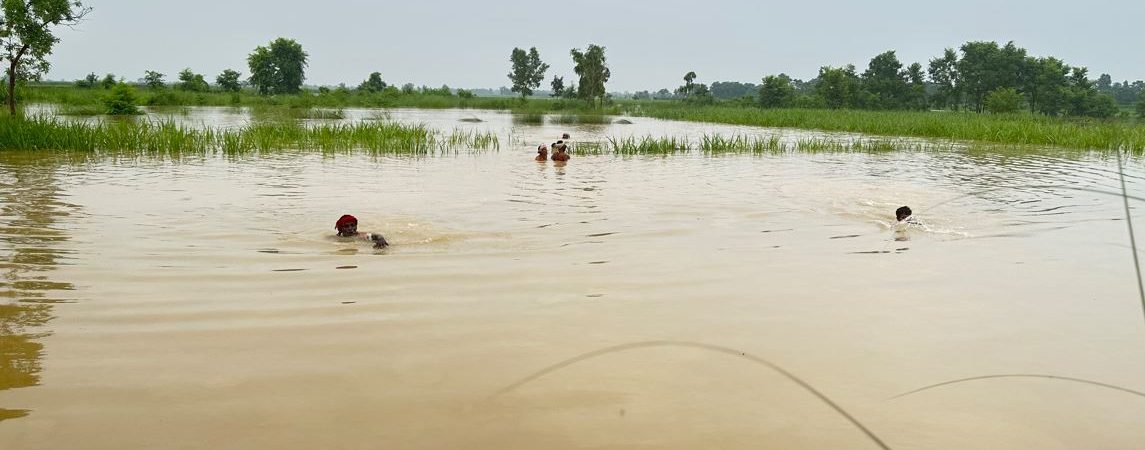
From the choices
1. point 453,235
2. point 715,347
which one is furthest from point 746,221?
point 715,347

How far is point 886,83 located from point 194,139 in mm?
65201

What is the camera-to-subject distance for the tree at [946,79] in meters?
69.8

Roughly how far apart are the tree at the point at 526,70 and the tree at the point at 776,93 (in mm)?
30467

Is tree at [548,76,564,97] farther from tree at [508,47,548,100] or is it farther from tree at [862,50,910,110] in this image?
tree at [862,50,910,110]

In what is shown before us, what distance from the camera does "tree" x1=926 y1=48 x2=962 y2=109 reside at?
6975cm

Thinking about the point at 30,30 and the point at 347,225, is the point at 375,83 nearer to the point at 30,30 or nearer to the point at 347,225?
the point at 30,30

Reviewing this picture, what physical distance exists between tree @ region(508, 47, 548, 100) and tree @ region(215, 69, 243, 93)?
102 feet

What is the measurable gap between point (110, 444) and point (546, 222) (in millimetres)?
6638

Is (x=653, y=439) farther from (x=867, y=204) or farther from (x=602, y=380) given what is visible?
(x=867, y=204)

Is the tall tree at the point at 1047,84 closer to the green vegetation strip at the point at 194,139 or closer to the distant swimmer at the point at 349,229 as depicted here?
the green vegetation strip at the point at 194,139

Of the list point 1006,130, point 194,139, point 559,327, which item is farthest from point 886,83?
point 559,327

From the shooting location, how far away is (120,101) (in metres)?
36.2

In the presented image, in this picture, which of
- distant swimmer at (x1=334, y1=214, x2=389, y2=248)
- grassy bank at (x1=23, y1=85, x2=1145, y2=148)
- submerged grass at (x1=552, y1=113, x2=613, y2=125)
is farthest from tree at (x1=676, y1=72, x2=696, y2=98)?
distant swimmer at (x1=334, y1=214, x2=389, y2=248)

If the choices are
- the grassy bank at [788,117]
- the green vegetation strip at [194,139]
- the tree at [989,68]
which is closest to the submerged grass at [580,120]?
the grassy bank at [788,117]
